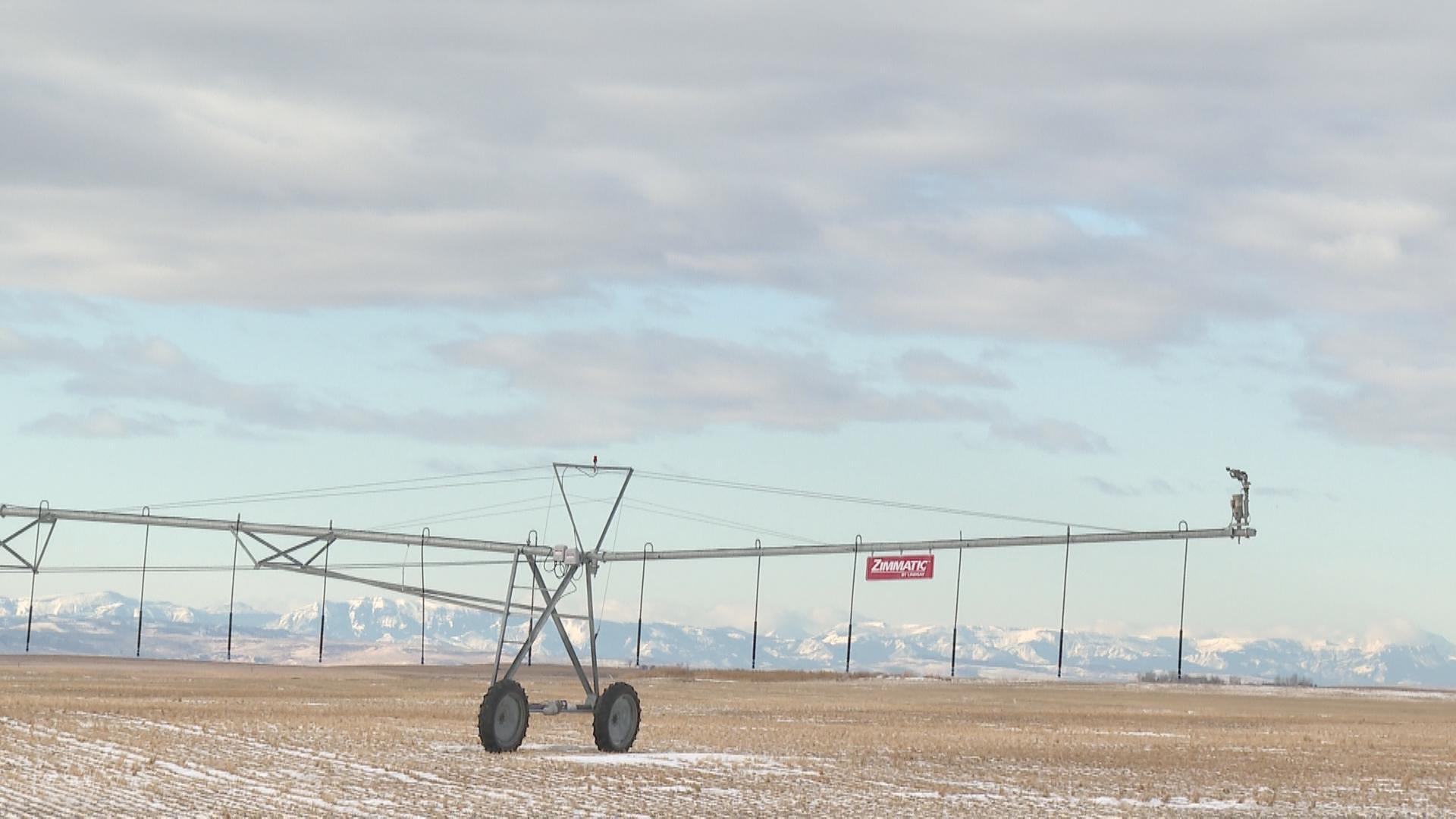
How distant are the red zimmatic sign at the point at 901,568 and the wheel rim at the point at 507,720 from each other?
32935 millimetres

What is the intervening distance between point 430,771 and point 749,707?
56.0 meters

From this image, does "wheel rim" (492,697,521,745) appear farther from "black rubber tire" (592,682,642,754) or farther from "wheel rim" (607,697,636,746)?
"wheel rim" (607,697,636,746)

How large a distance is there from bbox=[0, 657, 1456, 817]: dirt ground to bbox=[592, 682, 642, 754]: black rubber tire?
75 centimetres

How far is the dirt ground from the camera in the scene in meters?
44.7

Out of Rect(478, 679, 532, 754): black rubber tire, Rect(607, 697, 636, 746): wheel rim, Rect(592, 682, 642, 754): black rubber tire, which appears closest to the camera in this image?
Rect(478, 679, 532, 754): black rubber tire

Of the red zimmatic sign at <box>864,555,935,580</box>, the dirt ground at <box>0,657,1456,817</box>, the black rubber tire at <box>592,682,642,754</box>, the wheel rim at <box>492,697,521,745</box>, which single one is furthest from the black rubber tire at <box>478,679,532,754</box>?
the red zimmatic sign at <box>864,555,935,580</box>

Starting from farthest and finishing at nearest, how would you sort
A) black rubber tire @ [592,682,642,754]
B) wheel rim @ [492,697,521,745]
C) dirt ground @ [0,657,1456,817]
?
1. black rubber tire @ [592,682,642,754]
2. wheel rim @ [492,697,521,745]
3. dirt ground @ [0,657,1456,817]

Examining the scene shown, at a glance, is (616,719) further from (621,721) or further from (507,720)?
(507,720)

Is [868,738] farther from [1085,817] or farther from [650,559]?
[1085,817]

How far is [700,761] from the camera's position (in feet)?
191

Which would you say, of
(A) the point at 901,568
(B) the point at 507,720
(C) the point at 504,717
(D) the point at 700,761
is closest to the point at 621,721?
(D) the point at 700,761

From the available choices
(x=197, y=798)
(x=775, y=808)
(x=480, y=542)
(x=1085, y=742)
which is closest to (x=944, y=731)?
(x=1085, y=742)

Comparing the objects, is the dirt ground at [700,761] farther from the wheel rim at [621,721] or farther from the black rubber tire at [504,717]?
the wheel rim at [621,721]

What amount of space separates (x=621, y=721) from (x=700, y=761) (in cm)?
361
